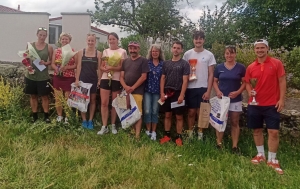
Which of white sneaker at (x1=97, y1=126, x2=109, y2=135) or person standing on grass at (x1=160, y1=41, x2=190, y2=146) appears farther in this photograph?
white sneaker at (x1=97, y1=126, x2=109, y2=135)

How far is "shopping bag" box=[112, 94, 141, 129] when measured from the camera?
5191 mm

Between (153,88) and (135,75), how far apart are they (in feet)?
1.19

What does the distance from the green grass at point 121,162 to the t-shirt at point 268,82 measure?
0.88m

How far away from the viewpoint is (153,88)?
5.20 metres

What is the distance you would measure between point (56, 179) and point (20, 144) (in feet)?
4.04

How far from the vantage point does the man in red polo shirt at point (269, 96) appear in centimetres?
423

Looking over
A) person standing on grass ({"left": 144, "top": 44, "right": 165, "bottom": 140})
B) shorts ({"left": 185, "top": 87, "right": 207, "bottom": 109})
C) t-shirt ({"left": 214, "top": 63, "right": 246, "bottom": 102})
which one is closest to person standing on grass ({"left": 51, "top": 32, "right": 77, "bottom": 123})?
person standing on grass ({"left": 144, "top": 44, "right": 165, "bottom": 140})

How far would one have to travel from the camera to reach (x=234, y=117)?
4832mm

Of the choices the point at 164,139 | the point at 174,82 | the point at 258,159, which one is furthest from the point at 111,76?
the point at 258,159

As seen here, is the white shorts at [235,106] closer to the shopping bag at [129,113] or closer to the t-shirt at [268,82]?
the t-shirt at [268,82]

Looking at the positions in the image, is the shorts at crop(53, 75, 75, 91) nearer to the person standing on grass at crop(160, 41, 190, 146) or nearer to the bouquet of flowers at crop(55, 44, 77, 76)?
the bouquet of flowers at crop(55, 44, 77, 76)

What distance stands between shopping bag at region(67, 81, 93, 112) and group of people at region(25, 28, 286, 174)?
0.13 m

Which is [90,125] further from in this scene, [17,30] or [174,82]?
[17,30]

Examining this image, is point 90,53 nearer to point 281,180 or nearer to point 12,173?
point 12,173
